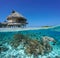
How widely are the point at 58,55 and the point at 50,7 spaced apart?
5.73 ft

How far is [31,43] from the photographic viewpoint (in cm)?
608

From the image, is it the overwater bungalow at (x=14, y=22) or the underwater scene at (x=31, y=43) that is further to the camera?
the overwater bungalow at (x=14, y=22)

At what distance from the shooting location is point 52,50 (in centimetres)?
602

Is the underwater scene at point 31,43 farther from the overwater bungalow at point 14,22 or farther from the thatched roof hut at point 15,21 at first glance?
the thatched roof hut at point 15,21

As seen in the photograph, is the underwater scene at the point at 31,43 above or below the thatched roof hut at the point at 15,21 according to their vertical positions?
below

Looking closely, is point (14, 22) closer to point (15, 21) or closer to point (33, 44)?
point (15, 21)

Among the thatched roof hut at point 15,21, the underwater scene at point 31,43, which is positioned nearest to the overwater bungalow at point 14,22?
the thatched roof hut at point 15,21

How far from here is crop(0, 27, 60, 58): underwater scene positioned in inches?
236

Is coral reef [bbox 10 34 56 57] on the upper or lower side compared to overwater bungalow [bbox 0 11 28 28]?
lower

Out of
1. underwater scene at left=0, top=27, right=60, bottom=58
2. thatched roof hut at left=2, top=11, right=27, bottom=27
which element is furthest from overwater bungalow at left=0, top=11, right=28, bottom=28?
underwater scene at left=0, top=27, right=60, bottom=58

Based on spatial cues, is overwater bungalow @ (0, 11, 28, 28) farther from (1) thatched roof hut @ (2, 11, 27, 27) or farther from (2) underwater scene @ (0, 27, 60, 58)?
(2) underwater scene @ (0, 27, 60, 58)

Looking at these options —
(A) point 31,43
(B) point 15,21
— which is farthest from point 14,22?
(A) point 31,43

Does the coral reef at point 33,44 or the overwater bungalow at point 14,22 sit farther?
the overwater bungalow at point 14,22

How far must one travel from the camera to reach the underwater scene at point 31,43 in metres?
5.99
